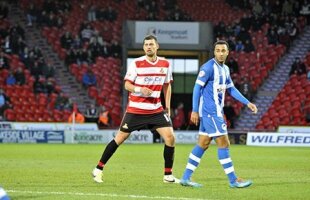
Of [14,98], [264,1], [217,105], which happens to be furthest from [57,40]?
[217,105]

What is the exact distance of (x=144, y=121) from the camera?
468 inches

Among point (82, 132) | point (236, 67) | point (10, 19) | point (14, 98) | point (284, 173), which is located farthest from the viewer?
point (10, 19)

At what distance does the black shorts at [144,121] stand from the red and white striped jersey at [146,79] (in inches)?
2.8

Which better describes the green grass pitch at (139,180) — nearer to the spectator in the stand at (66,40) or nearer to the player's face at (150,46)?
the player's face at (150,46)

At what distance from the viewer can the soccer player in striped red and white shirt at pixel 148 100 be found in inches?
461

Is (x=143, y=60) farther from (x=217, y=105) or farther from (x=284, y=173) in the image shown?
(x=284, y=173)

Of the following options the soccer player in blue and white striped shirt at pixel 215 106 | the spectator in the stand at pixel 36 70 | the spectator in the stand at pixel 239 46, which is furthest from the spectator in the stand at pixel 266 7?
the soccer player in blue and white striped shirt at pixel 215 106

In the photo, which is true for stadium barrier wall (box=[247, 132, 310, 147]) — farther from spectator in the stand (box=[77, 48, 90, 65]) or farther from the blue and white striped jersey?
the blue and white striped jersey

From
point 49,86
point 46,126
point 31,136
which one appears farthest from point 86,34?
point 31,136

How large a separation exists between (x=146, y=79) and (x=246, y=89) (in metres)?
24.2

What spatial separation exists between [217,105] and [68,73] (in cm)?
2664

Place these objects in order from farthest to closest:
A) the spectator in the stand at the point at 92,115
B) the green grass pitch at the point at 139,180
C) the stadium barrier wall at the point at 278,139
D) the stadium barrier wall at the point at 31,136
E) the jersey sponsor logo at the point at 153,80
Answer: the spectator in the stand at the point at 92,115 < the stadium barrier wall at the point at 31,136 < the stadium barrier wall at the point at 278,139 < the jersey sponsor logo at the point at 153,80 < the green grass pitch at the point at 139,180

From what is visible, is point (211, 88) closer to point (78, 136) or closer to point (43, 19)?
point (78, 136)

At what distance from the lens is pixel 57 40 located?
126ft
